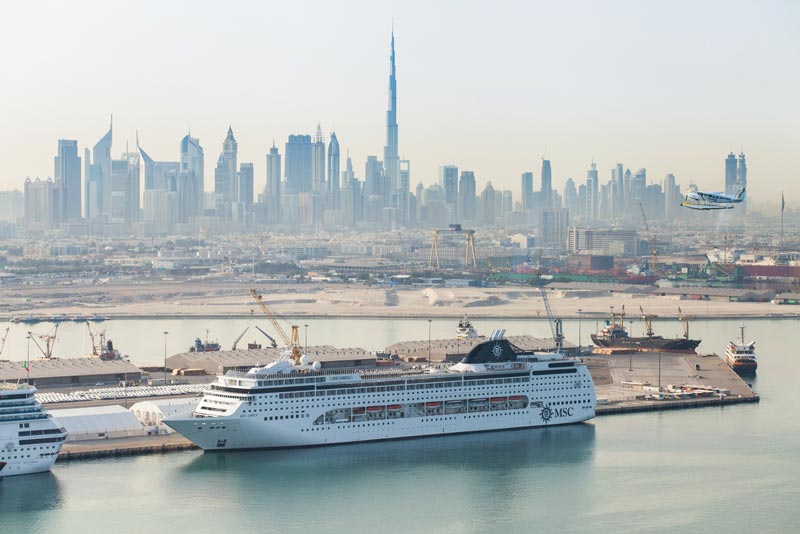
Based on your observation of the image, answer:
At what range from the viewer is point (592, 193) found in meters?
84.2

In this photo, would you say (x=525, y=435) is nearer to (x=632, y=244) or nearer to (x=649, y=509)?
(x=649, y=509)

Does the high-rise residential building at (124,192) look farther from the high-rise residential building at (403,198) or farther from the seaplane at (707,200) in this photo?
the seaplane at (707,200)

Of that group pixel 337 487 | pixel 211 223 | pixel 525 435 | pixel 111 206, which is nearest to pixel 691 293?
pixel 525 435

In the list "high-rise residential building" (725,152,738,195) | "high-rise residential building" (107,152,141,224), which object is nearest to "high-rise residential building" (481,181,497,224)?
"high-rise residential building" (107,152,141,224)

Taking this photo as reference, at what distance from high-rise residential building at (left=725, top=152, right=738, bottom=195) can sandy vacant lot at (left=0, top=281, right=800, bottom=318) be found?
6.41 m

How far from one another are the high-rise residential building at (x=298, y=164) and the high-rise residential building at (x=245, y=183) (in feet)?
8.04

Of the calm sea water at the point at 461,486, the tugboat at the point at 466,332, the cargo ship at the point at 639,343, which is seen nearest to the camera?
the calm sea water at the point at 461,486

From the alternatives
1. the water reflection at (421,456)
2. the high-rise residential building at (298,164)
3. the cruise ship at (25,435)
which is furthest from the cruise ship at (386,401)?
the high-rise residential building at (298,164)

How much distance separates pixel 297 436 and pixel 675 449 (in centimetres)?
369

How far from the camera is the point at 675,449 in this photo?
46.8 ft

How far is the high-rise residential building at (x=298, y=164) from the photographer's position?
88250 millimetres

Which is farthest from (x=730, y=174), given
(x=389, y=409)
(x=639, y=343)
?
(x=389, y=409)

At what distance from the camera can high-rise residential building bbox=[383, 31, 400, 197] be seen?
72700 millimetres

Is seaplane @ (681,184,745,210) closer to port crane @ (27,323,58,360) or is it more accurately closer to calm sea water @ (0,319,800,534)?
calm sea water @ (0,319,800,534)
